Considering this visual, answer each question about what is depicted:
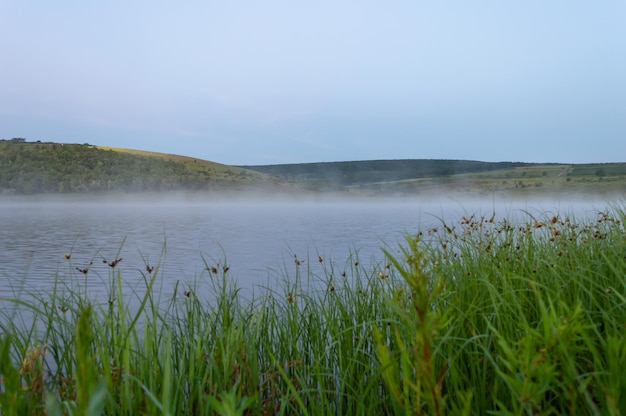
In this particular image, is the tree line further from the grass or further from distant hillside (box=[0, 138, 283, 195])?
the grass

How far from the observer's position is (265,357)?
9.34ft

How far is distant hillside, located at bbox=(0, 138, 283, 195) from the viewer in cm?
4428

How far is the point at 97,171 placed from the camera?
4569 centimetres

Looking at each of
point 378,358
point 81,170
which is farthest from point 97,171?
point 378,358

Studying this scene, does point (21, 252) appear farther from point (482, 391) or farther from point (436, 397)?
point (436, 397)

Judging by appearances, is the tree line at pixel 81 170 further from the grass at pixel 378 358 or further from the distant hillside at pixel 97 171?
the grass at pixel 378 358

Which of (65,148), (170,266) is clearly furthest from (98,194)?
(170,266)

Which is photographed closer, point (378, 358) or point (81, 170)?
point (378, 358)

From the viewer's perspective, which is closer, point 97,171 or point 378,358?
point 378,358

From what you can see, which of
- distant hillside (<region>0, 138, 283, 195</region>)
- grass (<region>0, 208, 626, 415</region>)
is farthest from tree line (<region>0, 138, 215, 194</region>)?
grass (<region>0, 208, 626, 415</region>)

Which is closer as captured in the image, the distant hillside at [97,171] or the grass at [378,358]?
the grass at [378,358]

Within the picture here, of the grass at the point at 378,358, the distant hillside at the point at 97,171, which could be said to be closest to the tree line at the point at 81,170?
the distant hillside at the point at 97,171

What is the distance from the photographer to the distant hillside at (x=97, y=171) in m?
44.3

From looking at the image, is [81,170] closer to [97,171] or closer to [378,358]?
[97,171]
